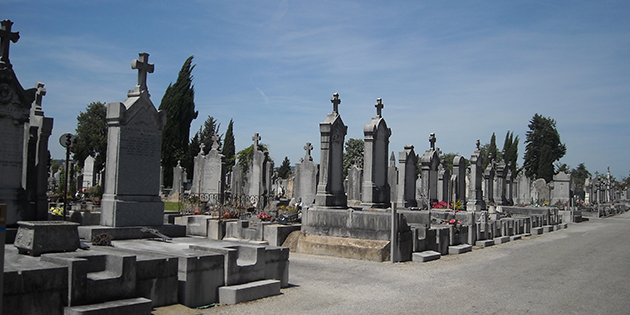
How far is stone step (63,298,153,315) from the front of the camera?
5426 mm

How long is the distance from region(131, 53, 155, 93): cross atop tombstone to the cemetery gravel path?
16.3ft

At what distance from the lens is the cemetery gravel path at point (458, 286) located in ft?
24.7

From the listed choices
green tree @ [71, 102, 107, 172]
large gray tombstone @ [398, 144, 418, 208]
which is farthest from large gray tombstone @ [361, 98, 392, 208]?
green tree @ [71, 102, 107, 172]

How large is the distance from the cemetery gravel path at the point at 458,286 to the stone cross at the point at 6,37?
19.9 feet

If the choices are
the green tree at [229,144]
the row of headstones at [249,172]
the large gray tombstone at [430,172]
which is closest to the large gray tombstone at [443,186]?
the large gray tombstone at [430,172]

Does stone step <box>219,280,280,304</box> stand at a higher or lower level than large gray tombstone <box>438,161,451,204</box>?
lower

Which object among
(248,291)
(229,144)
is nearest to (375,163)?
(248,291)

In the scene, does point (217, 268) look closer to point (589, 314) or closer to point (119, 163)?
point (119, 163)

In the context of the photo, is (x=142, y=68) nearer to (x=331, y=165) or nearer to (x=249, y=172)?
(x=331, y=165)

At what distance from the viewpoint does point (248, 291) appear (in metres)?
7.63

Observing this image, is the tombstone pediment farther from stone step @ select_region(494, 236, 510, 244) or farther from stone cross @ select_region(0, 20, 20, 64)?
stone cross @ select_region(0, 20, 20, 64)

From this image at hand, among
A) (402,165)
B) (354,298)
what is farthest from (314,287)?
(402,165)

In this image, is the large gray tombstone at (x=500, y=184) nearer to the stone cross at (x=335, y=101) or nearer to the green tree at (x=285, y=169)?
the stone cross at (x=335, y=101)

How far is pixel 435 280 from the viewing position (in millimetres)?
9984
